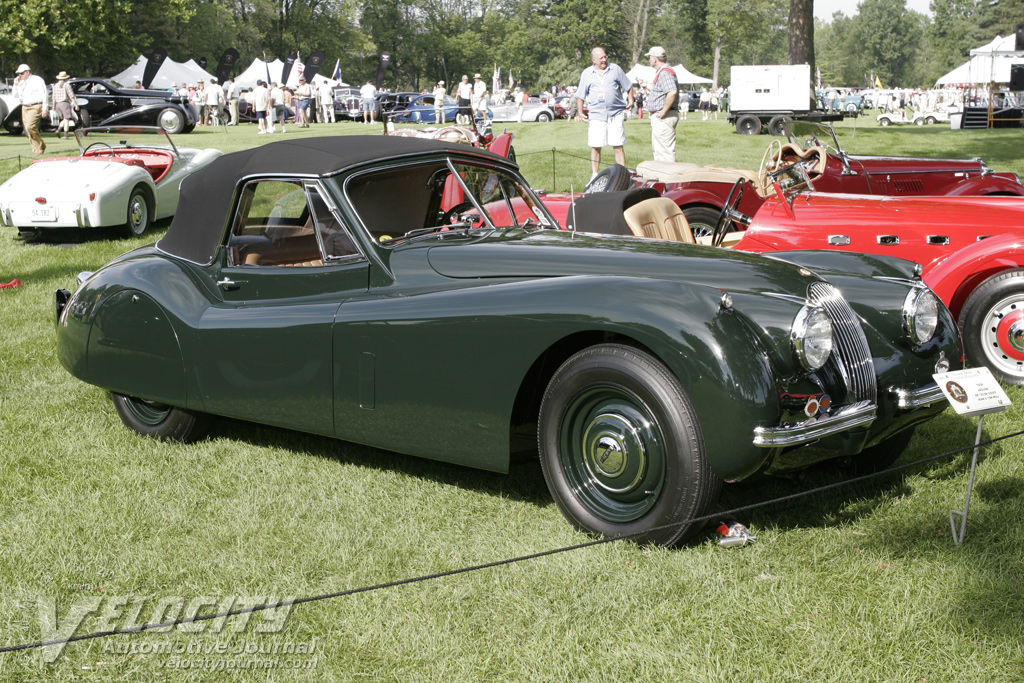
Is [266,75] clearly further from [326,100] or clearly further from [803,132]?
[803,132]

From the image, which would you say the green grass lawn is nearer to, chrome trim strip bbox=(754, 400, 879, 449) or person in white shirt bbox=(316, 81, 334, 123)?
chrome trim strip bbox=(754, 400, 879, 449)

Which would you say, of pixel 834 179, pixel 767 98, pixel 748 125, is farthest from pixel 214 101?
pixel 834 179

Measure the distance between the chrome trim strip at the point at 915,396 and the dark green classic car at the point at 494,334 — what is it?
0.01 meters

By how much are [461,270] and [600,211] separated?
2.05 m

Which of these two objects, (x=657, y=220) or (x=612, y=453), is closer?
(x=612, y=453)

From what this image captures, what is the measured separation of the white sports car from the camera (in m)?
10.8

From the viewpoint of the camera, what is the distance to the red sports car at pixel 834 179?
8.21 metres

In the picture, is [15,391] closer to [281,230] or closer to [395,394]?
[281,230]

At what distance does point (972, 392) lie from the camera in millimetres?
3238

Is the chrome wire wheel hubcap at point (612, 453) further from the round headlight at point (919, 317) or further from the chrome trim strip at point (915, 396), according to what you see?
the round headlight at point (919, 317)

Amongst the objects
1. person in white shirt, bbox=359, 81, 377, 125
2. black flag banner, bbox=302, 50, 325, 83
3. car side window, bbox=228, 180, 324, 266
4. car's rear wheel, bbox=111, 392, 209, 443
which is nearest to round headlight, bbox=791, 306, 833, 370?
car side window, bbox=228, 180, 324, 266

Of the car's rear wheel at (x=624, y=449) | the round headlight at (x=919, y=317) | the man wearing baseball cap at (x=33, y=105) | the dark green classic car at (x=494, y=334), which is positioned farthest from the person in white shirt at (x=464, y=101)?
the car's rear wheel at (x=624, y=449)

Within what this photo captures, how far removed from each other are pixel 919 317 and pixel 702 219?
5.40 metres

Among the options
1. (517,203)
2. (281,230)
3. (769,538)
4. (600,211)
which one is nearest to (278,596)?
(769,538)
